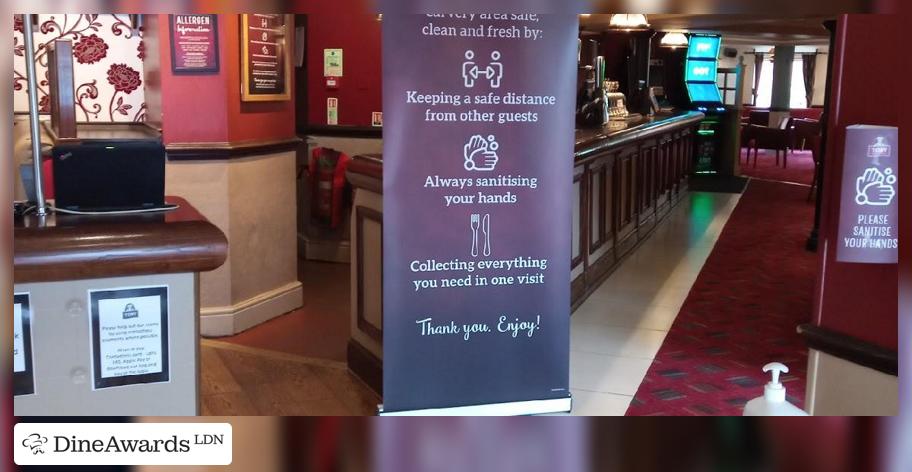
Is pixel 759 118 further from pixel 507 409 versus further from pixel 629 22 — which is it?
pixel 507 409

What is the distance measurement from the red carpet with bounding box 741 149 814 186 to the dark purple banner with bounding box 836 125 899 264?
38.4ft

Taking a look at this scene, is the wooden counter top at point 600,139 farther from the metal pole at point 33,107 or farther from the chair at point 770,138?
the chair at point 770,138

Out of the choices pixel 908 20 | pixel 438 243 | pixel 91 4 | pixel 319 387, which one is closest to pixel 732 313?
pixel 319 387

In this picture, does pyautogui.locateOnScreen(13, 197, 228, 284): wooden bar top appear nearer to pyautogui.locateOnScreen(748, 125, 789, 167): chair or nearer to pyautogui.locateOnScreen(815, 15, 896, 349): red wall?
pyautogui.locateOnScreen(815, 15, 896, 349): red wall

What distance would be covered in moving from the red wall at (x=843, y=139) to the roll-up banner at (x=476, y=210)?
3.54 ft

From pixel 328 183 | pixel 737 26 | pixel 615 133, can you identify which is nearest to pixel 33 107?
pixel 615 133

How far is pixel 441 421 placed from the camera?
1691mm

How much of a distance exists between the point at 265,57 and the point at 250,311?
1.43 meters

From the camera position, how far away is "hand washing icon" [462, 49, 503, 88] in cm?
273

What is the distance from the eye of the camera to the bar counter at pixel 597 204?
3.82 m

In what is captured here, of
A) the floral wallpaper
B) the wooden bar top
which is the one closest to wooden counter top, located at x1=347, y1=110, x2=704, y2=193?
the wooden bar top

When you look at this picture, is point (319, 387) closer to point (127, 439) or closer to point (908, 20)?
point (127, 439)

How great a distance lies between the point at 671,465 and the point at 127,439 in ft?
3.42

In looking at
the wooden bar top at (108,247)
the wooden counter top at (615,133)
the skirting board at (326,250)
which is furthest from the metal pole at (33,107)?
the skirting board at (326,250)
